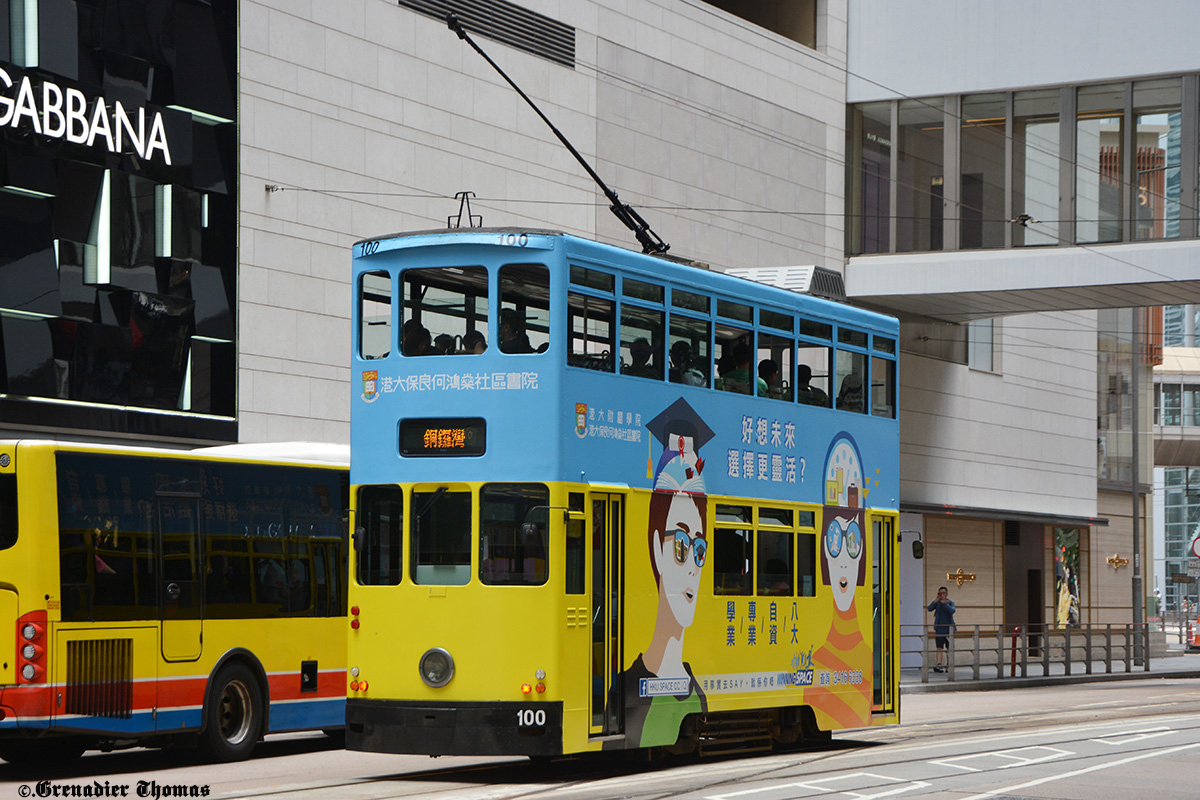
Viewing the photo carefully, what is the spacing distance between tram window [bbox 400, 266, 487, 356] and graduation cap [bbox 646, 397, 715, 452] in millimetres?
1806

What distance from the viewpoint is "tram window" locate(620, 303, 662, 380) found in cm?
1398

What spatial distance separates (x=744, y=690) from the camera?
15.4 meters

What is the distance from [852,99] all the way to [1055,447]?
12661 mm

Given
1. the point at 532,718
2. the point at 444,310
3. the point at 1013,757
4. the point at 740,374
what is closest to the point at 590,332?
the point at 444,310

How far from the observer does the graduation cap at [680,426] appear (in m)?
14.3

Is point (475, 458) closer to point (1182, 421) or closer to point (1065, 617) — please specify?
point (1065, 617)

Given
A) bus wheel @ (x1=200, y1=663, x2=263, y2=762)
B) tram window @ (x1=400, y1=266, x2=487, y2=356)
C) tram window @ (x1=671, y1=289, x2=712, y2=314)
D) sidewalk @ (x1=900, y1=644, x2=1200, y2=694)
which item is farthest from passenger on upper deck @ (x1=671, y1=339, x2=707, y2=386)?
sidewalk @ (x1=900, y1=644, x2=1200, y2=694)

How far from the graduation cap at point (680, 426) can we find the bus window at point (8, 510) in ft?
17.5

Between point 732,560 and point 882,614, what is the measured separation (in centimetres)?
314

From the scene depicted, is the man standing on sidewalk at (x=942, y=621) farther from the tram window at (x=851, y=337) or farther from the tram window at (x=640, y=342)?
the tram window at (x=640, y=342)

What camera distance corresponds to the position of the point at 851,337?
56.4ft

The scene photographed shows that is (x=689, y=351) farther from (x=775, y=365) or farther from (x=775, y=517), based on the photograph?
(x=775, y=517)

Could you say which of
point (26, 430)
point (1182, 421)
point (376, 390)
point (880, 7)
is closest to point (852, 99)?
point (880, 7)

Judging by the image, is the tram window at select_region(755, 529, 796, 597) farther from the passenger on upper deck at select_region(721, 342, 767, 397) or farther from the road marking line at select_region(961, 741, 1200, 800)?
the road marking line at select_region(961, 741, 1200, 800)
